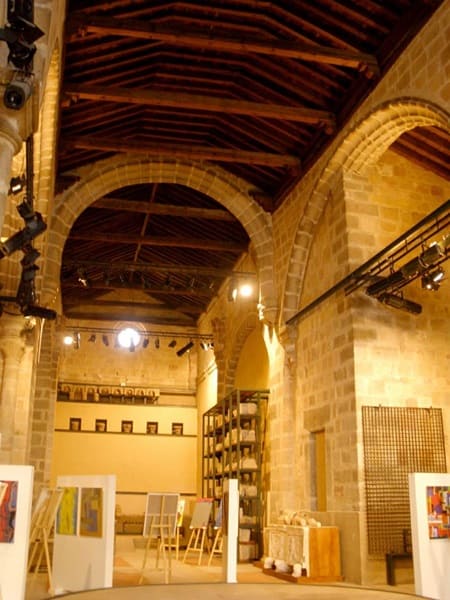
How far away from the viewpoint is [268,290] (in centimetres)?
1166

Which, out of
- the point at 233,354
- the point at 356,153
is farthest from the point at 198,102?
the point at 233,354

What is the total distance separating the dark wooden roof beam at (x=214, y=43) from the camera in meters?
7.90

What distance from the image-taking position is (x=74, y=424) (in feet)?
64.9

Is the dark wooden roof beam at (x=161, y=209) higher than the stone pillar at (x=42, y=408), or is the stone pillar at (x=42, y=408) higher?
the dark wooden roof beam at (x=161, y=209)

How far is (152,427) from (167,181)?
10.1m

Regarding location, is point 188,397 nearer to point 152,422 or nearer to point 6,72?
point 152,422

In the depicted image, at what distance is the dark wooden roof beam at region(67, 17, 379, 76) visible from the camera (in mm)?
7898

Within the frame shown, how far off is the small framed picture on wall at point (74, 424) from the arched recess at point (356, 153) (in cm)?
1043

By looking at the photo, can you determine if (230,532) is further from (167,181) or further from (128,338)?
(128,338)

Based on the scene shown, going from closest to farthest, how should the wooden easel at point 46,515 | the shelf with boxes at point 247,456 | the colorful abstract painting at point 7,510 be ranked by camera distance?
the colorful abstract painting at point 7,510 < the wooden easel at point 46,515 < the shelf with boxes at point 247,456

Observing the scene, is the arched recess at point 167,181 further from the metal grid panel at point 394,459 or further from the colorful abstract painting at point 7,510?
the colorful abstract painting at point 7,510

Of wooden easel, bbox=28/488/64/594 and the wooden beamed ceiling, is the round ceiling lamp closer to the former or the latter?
the wooden beamed ceiling

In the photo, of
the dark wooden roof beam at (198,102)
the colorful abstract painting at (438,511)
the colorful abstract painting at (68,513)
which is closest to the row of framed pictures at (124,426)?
the dark wooden roof beam at (198,102)

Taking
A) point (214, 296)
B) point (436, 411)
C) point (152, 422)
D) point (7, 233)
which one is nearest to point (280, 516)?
point (436, 411)
